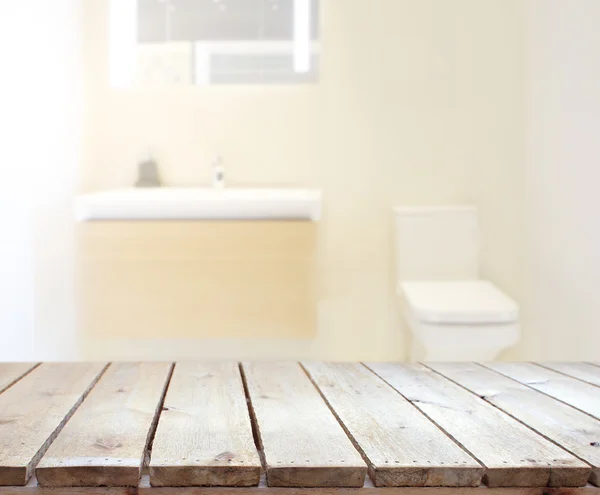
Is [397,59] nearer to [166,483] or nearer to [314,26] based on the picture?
[314,26]

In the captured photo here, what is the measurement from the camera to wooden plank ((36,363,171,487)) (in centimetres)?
113

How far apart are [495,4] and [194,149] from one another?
4.89 feet

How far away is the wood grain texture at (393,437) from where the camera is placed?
1153 mm

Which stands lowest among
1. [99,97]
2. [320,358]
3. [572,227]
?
[320,358]

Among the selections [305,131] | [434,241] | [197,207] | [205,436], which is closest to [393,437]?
[205,436]

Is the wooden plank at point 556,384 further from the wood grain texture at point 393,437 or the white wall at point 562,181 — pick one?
the white wall at point 562,181

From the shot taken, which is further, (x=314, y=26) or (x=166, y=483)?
(x=314, y=26)

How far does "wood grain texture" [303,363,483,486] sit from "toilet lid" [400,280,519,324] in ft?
3.29

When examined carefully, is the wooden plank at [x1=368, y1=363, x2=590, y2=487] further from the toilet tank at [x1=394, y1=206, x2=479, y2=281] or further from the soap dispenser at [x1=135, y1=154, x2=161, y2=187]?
the soap dispenser at [x1=135, y1=154, x2=161, y2=187]

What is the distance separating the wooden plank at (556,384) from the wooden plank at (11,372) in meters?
1.12

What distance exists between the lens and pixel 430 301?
2.87 m

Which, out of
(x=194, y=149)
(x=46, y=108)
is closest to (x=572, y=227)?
(x=194, y=149)

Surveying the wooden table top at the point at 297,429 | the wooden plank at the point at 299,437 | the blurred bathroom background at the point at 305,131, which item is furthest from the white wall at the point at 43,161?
the wooden plank at the point at 299,437

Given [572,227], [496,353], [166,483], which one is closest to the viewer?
[166,483]
